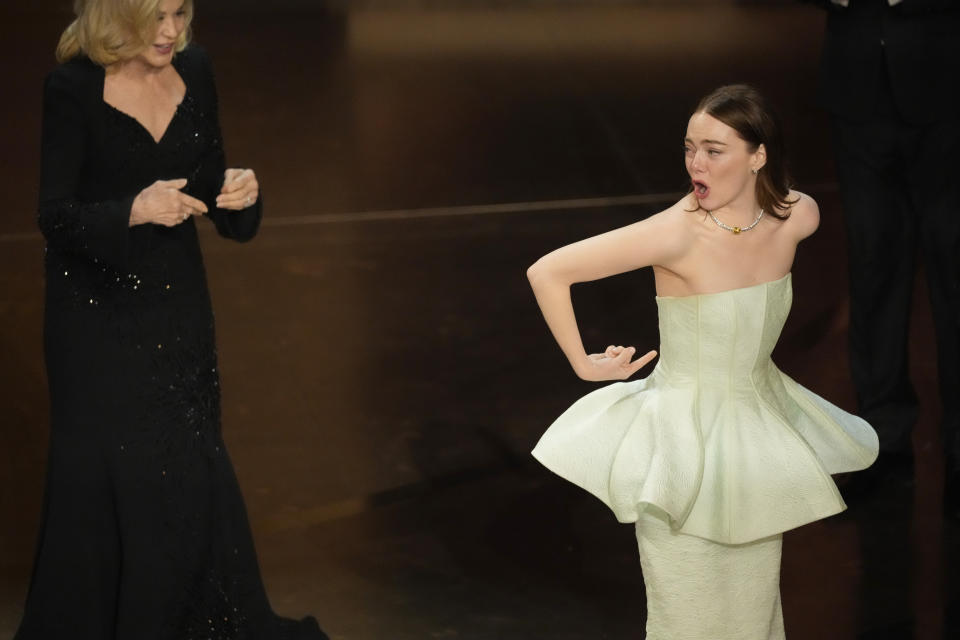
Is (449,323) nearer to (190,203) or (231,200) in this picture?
(231,200)

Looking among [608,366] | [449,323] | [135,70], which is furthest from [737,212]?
[449,323]

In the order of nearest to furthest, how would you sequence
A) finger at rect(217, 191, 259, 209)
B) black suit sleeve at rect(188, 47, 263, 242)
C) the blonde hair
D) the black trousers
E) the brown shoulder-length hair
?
the brown shoulder-length hair → the blonde hair → finger at rect(217, 191, 259, 209) → black suit sleeve at rect(188, 47, 263, 242) → the black trousers

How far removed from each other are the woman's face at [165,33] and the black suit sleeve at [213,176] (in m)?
0.22

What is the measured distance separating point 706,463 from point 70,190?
1.54 metres

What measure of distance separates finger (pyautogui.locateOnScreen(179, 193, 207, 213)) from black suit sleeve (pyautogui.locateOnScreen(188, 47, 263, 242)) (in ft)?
0.84

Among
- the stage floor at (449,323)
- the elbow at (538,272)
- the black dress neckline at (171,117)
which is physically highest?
the black dress neckline at (171,117)

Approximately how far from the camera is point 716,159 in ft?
11.6

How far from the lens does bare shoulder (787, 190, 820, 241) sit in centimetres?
371

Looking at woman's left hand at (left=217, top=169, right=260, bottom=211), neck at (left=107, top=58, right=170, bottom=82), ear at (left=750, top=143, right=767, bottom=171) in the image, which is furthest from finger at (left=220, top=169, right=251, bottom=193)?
ear at (left=750, top=143, right=767, bottom=171)

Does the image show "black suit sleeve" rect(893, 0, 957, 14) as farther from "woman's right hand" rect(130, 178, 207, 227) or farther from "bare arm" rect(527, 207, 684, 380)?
"woman's right hand" rect(130, 178, 207, 227)

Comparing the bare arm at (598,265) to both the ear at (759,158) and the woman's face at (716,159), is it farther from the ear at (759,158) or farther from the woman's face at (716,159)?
the ear at (759,158)

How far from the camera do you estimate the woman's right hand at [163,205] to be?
368 centimetres

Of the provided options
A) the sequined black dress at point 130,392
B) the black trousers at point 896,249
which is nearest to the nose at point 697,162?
the sequined black dress at point 130,392

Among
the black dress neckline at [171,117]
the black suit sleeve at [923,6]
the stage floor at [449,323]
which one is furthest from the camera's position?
the black suit sleeve at [923,6]
